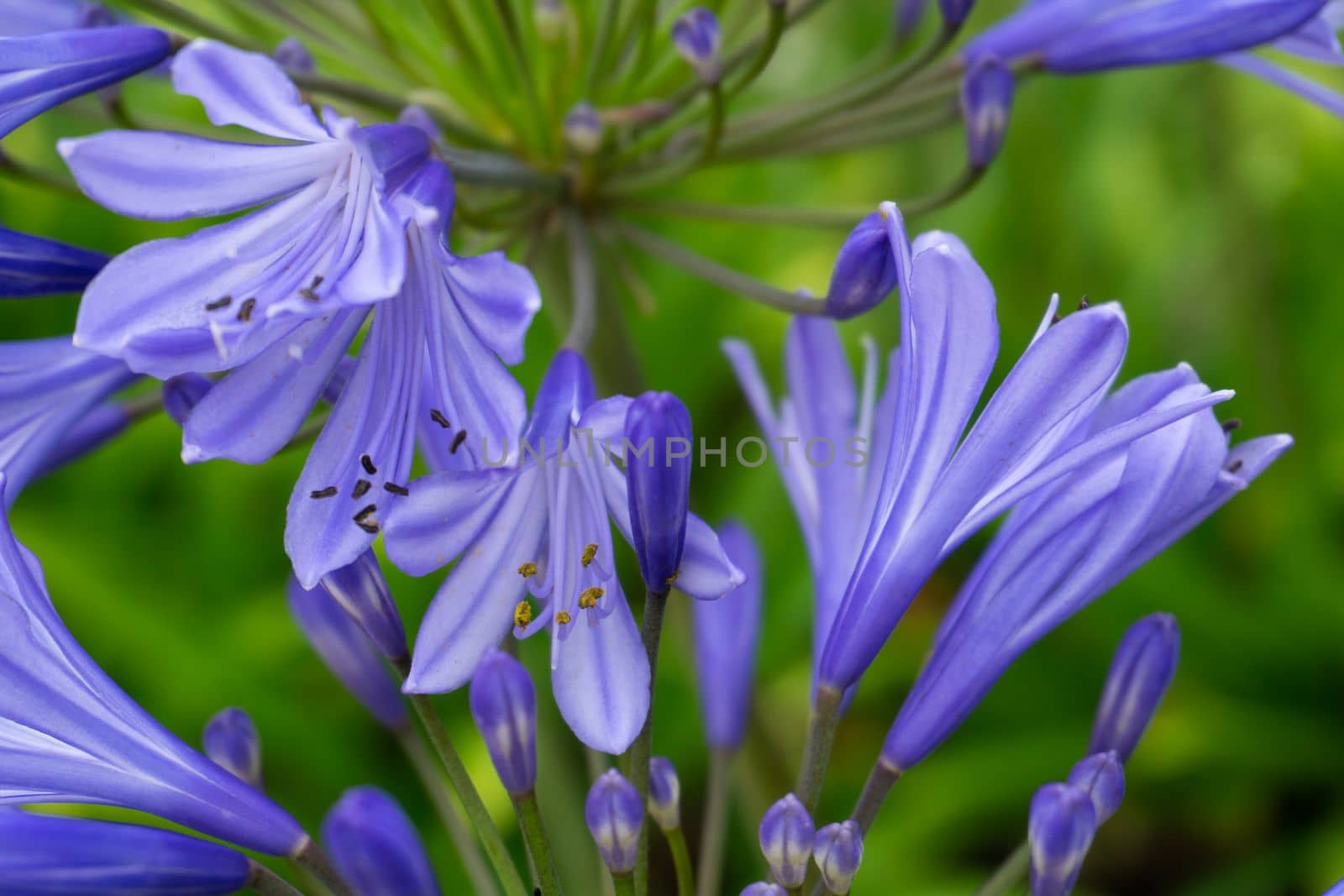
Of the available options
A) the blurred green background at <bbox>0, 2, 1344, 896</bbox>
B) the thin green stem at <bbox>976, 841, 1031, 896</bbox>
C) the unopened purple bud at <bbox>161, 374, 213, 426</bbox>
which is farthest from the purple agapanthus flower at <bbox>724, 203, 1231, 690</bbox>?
the blurred green background at <bbox>0, 2, 1344, 896</bbox>

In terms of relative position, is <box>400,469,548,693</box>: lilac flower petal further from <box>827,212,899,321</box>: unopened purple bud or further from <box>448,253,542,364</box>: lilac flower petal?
<box>827,212,899,321</box>: unopened purple bud

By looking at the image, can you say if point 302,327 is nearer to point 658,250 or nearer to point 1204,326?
point 658,250

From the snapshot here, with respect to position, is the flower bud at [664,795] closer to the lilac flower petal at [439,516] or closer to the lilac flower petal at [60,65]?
the lilac flower petal at [439,516]

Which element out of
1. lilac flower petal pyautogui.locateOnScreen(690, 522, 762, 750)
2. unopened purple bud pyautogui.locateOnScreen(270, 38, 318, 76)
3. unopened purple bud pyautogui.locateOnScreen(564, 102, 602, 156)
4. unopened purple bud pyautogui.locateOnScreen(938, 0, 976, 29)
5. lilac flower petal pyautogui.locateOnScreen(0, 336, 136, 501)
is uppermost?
unopened purple bud pyautogui.locateOnScreen(938, 0, 976, 29)

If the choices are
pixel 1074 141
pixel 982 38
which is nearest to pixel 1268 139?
pixel 1074 141

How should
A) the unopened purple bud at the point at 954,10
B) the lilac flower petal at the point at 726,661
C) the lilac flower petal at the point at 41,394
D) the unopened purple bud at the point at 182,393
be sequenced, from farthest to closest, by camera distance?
the lilac flower petal at the point at 726,661
the unopened purple bud at the point at 954,10
the lilac flower petal at the point at 41,394
the unopened purple bud at the point at 182,393

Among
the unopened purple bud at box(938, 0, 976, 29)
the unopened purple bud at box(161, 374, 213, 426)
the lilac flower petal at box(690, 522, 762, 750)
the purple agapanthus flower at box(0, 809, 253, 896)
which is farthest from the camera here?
the lilac flower petal at box(690, 522, 762, 750)

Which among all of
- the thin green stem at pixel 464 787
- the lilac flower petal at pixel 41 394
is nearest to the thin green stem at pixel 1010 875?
the thin green stem at pixel 464 787
